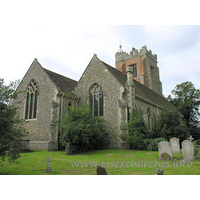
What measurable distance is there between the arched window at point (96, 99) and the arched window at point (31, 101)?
6.77 m

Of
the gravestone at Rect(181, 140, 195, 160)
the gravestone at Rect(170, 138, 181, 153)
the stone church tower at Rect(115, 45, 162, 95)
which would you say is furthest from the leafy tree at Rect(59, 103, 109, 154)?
the stone church tower at Rect(115, 45, 162, 95)

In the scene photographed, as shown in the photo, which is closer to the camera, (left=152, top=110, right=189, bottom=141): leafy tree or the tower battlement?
(left=152, top=110, right=189, bottom=141): leafy tree

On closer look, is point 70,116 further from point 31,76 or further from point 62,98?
point 31,76

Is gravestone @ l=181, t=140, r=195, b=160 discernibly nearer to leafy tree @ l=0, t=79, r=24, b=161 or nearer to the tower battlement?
leafy tree @ l=0, t=79, r=24, b=161

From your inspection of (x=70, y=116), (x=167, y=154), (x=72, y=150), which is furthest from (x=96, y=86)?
(x=167, y=154)

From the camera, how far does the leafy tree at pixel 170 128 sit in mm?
18688

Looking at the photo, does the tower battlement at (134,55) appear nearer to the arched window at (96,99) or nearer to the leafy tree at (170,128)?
the arched window at (96,99)

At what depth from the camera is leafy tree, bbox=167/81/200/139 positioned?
128 feet

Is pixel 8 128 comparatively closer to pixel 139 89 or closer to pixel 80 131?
pixel 80 131

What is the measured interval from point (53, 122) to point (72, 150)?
461 cm

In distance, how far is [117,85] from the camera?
19.4m

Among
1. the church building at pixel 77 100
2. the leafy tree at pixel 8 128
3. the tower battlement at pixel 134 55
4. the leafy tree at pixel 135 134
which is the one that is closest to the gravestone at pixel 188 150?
the leafy tree at pixel 135 134

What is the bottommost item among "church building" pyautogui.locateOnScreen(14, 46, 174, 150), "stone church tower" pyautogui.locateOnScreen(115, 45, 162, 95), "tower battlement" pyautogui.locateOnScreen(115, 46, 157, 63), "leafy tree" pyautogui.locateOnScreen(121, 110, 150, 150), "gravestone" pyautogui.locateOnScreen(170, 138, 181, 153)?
"gravestone" pyautogui.locateOnScreen(170, 138, 181, 153)

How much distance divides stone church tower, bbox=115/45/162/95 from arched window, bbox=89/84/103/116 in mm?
22378
